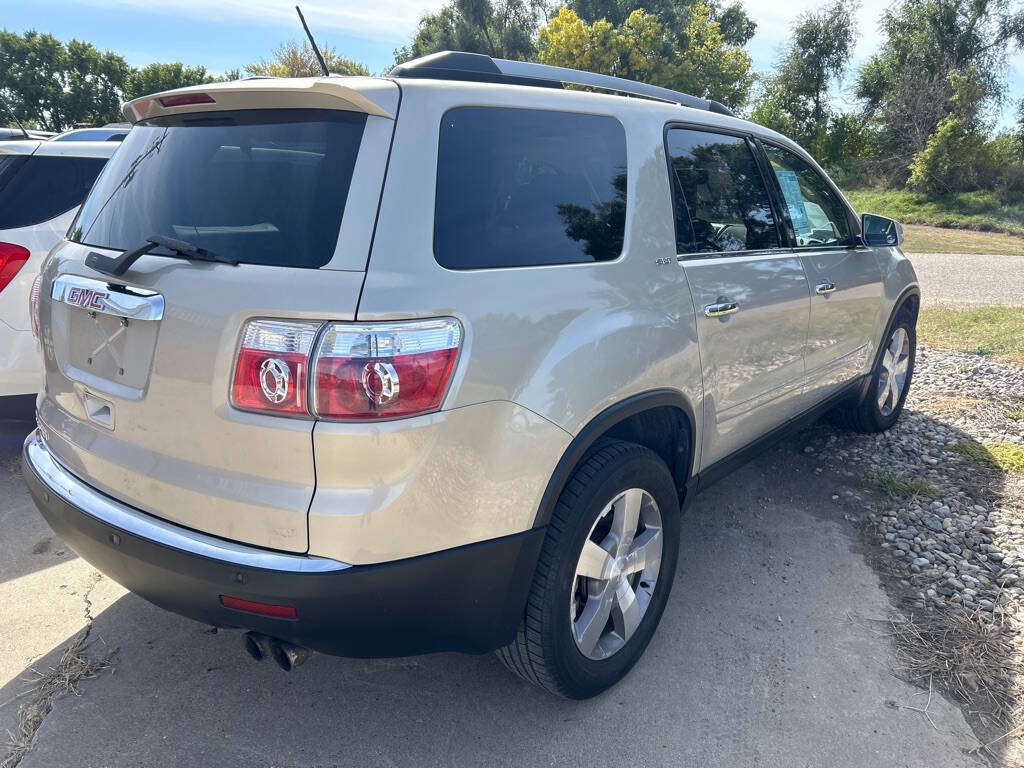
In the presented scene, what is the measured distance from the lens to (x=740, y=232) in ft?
10.2

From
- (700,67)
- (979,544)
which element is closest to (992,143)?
(700,67)

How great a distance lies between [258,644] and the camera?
6.56ft

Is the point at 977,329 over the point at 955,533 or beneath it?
over

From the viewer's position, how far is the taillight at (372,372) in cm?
171

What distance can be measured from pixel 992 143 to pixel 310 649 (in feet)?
97.5

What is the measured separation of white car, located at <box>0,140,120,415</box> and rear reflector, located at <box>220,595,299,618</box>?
8.53ft

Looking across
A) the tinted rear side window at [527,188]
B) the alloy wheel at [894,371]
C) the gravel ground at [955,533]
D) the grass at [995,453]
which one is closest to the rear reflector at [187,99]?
the tinted rear side window at [527,188]

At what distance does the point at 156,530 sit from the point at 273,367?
0.60m

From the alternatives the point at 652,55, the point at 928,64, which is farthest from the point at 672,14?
the point at 928,64

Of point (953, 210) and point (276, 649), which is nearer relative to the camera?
point (276, 649)

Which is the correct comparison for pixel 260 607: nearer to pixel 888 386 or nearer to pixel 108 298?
pixel 108 298

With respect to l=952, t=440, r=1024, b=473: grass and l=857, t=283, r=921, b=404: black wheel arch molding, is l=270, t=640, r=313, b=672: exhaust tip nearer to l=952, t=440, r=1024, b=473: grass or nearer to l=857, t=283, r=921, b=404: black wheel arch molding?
l=857, t=283, r=921, b=404: black wheel arch molding

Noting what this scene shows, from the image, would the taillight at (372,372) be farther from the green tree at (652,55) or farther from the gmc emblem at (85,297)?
the green tree at (652,55)

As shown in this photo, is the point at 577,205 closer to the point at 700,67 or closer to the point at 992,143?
the point at 992,143
